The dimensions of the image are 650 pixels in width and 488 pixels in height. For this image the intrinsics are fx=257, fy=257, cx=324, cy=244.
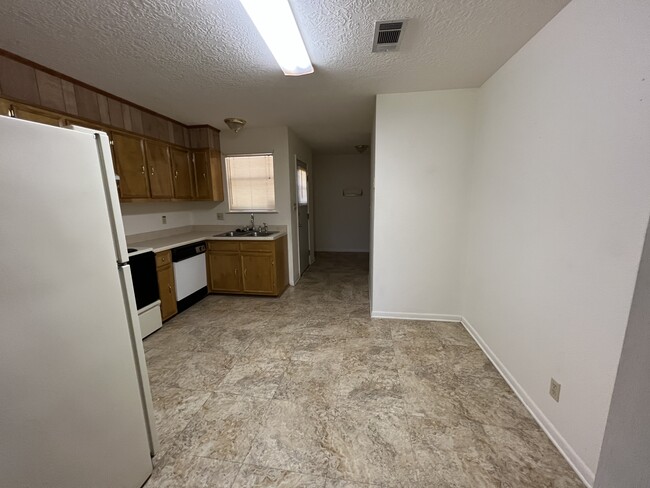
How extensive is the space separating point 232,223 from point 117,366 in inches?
130

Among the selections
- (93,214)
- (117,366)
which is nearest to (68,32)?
(93,214)

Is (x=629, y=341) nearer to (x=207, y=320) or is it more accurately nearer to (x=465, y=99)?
(x=465, y=99)

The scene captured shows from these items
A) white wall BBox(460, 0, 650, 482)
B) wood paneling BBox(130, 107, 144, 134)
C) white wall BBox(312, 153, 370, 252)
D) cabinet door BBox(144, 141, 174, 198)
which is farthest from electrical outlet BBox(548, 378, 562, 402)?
white wall BBox(312, 153, 370, 252)

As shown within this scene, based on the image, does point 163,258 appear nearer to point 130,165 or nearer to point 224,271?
point 224,271

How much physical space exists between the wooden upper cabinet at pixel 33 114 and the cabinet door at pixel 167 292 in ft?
5.21

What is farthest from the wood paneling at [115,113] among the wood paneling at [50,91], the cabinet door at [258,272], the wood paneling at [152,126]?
the cabinet door at [258,272]

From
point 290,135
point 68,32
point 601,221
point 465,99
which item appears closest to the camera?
point 601,221

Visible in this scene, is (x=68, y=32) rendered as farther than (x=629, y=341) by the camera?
Yes

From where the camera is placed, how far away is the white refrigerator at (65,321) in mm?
818

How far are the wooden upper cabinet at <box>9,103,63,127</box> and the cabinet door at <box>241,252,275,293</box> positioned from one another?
2241 mm

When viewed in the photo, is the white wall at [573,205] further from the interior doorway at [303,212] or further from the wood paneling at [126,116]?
the wood paneling at [126,116]

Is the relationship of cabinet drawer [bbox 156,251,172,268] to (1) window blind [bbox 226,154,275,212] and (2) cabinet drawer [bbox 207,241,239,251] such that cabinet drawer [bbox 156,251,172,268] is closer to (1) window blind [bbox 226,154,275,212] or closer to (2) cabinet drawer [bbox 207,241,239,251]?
(2) cabinet drawer [bbox 207,241,239,251]

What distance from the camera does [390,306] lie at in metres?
3.10

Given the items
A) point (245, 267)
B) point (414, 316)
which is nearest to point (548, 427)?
point (414, 316)
